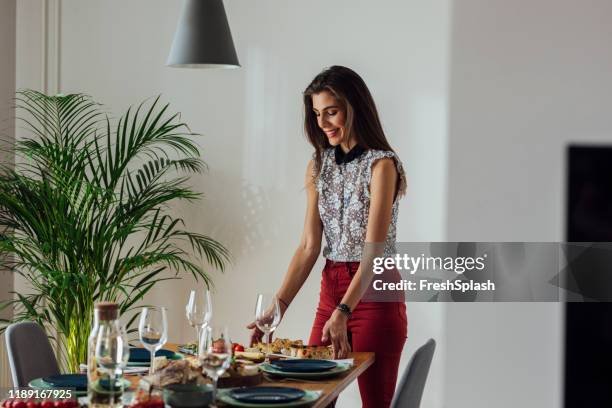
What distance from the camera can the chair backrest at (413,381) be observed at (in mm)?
2035

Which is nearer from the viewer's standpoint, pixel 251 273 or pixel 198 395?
pixel 198 395

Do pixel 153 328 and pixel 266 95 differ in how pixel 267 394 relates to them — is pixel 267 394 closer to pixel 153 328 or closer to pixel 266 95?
pixel 153 328

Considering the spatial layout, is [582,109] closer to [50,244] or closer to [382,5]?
[382,5]

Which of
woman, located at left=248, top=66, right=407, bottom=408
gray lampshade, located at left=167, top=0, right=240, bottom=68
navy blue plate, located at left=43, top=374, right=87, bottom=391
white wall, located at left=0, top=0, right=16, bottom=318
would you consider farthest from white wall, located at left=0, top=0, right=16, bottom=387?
navy blue plate, located at left=43, top=374, right=87, bottom=391

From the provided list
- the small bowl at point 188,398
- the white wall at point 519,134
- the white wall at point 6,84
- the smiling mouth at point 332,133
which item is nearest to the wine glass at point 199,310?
the small bowl at point 188,398

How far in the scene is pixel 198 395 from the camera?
65.5 inches

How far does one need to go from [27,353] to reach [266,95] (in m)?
2.24

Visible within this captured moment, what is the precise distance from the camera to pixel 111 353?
1.70m

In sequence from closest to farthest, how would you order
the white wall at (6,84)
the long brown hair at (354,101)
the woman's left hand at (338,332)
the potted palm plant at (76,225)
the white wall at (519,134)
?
1. the woman's left hand at (338,332)
2. the long brown hair at (354,101)
3. the white wall at (519,134)
4. the potted palm plant at (76,225)
5. the white wall at (6,84)

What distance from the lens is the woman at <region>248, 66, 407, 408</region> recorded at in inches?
106

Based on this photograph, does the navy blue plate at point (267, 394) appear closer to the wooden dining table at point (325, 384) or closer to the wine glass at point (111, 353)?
the wooden dining table at point (325, 384)

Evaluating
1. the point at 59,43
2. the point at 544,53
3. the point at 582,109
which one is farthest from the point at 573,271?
the point at 59,43

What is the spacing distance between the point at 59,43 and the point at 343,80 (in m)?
2.33

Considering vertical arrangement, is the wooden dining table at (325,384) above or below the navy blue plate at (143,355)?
below
